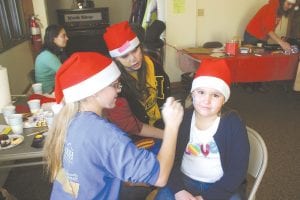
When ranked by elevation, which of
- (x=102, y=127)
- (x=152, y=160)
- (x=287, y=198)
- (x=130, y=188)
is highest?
(x=102, y=127)

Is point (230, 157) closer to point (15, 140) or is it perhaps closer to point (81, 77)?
point (81, 77)

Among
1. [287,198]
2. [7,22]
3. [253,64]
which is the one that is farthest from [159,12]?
[287,198]

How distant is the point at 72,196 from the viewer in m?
1.01

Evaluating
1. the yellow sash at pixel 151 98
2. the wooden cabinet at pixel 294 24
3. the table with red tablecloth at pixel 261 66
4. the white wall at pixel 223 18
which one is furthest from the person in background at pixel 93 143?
the wooden cabinet at pixel 294 24

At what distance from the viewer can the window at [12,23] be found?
3.90 metres

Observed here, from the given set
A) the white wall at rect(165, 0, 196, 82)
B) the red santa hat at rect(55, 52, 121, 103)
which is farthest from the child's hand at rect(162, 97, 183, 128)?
the white wall at rect(165, 0, 196, 82)

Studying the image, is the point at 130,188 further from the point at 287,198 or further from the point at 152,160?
the point at 287,198

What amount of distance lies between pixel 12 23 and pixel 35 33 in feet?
1.22

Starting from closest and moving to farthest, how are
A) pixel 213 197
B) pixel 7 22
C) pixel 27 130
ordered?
1. pixel 213 197
2. pixel 27 130
3. pixel 7 22

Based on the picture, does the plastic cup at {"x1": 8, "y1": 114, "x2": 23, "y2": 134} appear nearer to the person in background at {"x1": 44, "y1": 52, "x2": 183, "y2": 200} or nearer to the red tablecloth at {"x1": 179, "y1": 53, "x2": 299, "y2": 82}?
the person in background at {"x1": 44, "y1": 52, "x2": 183, "y2": 200}

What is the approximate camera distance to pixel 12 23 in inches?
172

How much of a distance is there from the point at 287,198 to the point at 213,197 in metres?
1.14

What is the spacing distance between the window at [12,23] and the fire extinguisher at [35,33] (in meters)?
0.13

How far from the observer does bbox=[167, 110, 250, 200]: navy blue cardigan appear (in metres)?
1.19
